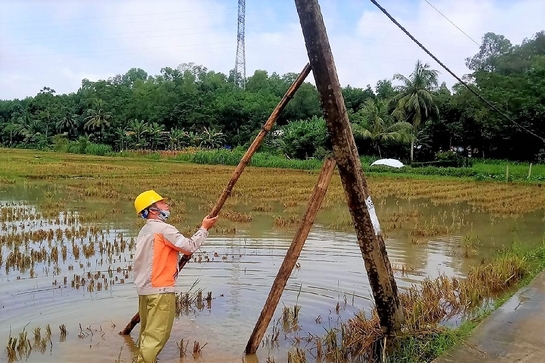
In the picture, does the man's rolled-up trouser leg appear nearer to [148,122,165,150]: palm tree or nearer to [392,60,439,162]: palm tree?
[392,60,439,162]: palm tree

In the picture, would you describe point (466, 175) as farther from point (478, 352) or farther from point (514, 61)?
point (478, 352)

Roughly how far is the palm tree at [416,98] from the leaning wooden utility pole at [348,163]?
38547 millimetres

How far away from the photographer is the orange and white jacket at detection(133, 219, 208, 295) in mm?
4352

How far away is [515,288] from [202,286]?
436cm

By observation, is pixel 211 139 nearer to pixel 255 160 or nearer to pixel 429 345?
pixel 255 160

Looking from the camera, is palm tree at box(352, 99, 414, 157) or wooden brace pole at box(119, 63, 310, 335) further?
palm tree at box(352, 99, 414, 157)

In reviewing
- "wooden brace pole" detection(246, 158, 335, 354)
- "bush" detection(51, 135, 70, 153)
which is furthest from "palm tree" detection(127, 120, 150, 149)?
"wooden brace pole" detection(246, 158, 335, 354)

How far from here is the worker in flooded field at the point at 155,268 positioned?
4.36 m

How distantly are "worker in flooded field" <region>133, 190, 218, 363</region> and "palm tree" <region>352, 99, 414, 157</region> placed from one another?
37120 millimetres

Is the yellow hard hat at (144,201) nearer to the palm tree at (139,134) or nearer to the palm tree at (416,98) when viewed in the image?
the palm tree at (416,98)

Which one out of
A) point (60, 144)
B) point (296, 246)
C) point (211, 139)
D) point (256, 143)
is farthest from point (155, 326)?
point (60, 144)

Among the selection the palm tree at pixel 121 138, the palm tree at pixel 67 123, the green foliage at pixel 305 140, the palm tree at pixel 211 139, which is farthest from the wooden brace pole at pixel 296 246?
the palm tree at pixel 67 123

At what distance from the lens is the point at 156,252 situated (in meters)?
4.36

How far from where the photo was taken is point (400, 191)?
24.1 m
